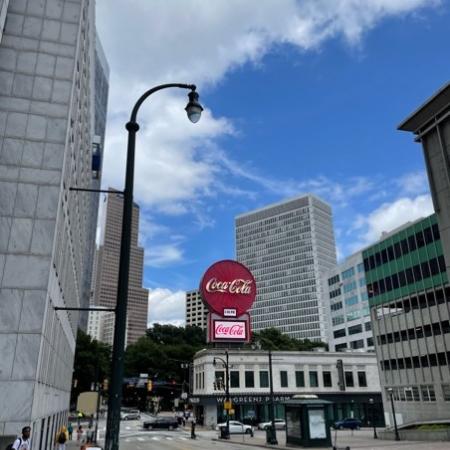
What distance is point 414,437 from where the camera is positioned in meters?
40.5

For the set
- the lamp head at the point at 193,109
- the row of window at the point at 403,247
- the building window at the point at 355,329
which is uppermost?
the building window at the point at 355,329

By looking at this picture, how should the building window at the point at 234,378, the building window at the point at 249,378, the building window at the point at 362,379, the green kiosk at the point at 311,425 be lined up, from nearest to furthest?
the green kiosk at the point at 311,425 < the building window at the point at 234,378 < the building window at the point at 249,378 < the building window at the point at 362,379

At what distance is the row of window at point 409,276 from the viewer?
166 ft

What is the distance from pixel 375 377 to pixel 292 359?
47.4ft

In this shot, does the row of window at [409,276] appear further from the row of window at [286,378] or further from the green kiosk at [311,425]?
the green kiosk at [311,425]

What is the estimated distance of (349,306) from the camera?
432 ft

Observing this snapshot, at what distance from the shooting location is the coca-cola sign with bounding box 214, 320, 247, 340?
151 ft

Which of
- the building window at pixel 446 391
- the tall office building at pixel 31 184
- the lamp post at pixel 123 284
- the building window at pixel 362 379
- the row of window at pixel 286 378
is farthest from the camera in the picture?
the building window at pixel 362 379

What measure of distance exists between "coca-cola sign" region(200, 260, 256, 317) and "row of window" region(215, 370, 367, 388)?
70.5ft

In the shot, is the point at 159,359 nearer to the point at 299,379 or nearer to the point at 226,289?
the point at 299,379

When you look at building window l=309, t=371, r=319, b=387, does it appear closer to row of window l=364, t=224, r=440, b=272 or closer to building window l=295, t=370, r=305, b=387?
building window l=295, t=370, r=305, b=387

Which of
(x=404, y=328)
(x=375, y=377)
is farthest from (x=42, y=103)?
(x=375, y=377)

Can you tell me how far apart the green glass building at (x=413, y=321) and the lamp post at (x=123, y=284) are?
44734mm

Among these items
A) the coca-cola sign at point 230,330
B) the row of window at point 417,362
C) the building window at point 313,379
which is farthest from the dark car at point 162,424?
the row of window at point 417,362
